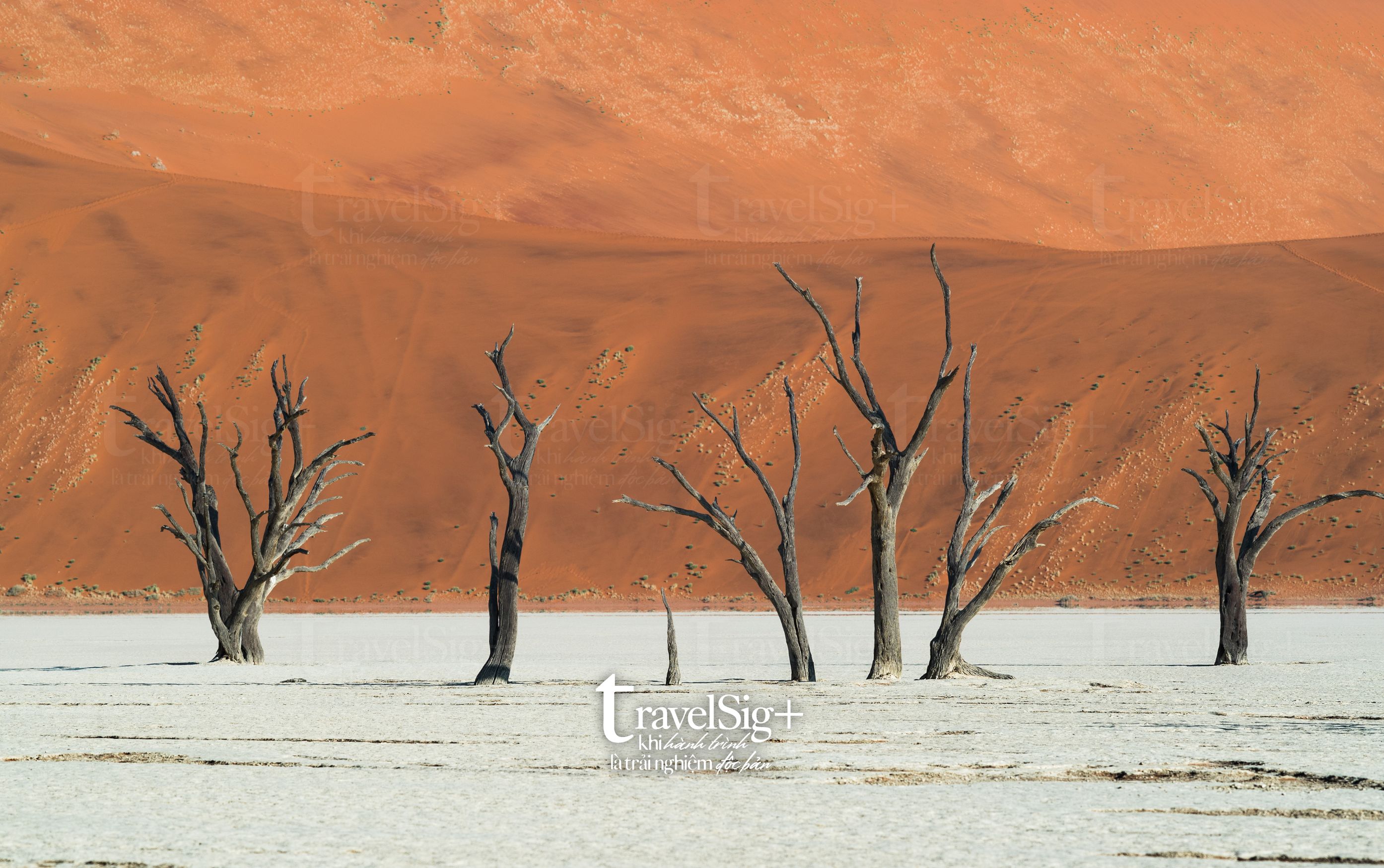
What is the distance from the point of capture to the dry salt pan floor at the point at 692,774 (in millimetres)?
7707

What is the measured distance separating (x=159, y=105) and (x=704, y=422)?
142ft

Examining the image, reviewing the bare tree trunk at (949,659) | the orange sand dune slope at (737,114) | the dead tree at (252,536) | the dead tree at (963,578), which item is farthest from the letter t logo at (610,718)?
the orange sand dune slope at (737,114)

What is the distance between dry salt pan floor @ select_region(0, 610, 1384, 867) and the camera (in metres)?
7.71

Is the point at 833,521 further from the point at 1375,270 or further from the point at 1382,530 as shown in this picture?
the point at 1375,270

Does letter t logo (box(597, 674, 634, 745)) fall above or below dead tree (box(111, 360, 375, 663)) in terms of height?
below

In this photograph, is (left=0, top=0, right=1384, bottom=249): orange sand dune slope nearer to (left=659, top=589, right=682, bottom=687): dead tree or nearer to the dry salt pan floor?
the dry salt pan floor

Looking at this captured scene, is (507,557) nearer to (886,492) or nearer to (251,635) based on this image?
(886,492)

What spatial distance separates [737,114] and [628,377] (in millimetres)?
39496

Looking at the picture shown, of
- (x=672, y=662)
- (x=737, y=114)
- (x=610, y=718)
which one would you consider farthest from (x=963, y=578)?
(x=737, y=114)

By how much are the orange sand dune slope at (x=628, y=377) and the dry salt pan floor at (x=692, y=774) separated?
28.2 meters

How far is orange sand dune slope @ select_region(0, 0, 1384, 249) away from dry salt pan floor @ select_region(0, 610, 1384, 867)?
6233 cm

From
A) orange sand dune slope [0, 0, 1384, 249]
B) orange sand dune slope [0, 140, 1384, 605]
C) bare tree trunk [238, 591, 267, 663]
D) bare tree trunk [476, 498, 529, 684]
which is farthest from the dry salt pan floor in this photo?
orange sand dune slope [0, 0, 1384, 249]

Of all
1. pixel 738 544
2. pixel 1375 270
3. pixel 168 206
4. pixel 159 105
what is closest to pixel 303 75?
pixel 159 105

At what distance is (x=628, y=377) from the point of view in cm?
5875
